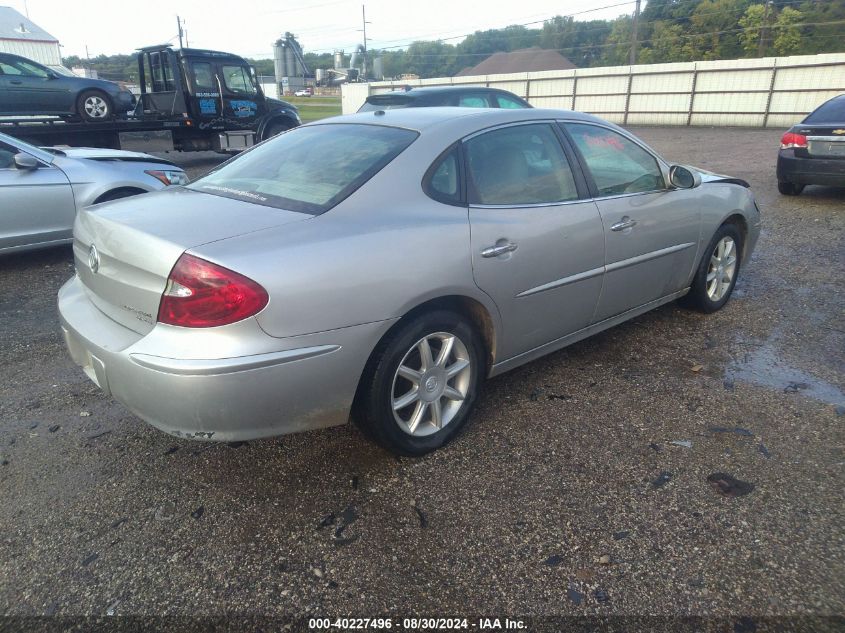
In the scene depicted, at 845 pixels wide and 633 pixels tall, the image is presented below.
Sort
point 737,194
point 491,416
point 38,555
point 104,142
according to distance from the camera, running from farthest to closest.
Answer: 1. point 104,142
2. point 737,194
3. point 491,416
4. point 38,555

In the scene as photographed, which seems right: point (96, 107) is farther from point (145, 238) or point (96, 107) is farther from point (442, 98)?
point (145, 238)

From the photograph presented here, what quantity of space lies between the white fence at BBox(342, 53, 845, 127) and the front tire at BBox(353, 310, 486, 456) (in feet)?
72.9

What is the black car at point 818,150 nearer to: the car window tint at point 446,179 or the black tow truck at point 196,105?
the car window tint at point 446,179

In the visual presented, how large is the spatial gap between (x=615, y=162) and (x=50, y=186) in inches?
206

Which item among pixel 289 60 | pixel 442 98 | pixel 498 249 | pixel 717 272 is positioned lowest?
pixel 717 272

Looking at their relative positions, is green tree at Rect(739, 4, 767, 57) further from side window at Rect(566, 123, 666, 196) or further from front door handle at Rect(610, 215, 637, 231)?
front door handle at Rect(610, 215, 637, 231)

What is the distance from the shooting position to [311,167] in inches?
120

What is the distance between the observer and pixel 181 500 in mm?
2598

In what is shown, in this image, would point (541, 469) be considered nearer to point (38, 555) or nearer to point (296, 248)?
point (296, 248)

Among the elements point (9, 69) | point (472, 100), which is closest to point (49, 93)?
point (9, 69)

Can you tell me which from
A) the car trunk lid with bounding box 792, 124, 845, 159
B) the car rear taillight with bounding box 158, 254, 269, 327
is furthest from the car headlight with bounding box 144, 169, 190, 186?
the car trunk lid with bounding box 792, 124, 845, 159

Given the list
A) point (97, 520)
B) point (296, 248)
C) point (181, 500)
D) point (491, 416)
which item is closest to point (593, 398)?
point (491, 416)

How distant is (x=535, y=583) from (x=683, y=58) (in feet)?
207

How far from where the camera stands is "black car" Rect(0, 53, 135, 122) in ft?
40.3
